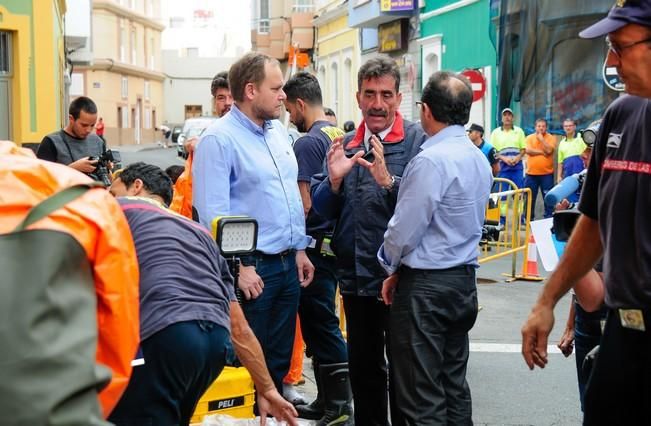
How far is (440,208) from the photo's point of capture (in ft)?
15.3

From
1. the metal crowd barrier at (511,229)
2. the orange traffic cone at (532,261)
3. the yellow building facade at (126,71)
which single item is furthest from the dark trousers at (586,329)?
the yellow building facade at (126,71)

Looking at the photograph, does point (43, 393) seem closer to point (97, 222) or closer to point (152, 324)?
point (97, 222)

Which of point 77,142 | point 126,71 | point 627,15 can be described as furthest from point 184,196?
point 126,71

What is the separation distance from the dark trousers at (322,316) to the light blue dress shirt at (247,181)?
0.89 m

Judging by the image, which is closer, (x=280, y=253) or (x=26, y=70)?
(x=280, y=253)

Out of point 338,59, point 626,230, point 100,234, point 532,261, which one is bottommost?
point 532,261

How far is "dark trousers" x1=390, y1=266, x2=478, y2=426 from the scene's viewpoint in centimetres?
468

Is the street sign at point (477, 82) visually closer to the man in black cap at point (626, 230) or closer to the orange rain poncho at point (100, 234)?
the man in black cap at point (626, 230)

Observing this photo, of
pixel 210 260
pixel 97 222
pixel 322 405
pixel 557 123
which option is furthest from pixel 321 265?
pixel 557 123

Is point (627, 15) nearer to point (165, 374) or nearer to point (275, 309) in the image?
point (165, 374)

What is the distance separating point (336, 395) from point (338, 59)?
3289 cm

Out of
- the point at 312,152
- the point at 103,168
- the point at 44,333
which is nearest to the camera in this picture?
the point at 44,333

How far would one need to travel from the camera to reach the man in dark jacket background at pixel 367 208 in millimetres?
5246

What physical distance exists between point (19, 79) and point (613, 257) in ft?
53.0
